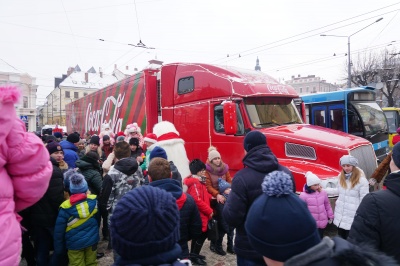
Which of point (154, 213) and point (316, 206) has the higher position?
point (154, 213)

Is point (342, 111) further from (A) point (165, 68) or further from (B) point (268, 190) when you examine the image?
(B) point (268, 190)

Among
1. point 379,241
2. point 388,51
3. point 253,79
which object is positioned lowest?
point 379,241

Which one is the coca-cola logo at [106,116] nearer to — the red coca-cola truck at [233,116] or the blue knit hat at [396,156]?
the red coca-cola truck at [233,116]

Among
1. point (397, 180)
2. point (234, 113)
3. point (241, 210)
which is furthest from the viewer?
point (234, 113)

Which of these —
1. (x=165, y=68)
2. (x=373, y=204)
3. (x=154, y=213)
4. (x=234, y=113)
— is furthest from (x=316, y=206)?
(x=165, y=68)

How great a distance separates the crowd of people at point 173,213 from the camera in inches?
56.4

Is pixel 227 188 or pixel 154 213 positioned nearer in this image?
pixel 154 213

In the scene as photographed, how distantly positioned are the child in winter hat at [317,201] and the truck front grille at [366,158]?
142 centimetres

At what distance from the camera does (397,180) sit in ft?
6.83

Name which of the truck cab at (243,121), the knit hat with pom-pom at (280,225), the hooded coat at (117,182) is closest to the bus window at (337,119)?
the truck cab at (243,121)

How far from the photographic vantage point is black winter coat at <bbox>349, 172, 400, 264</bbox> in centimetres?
204

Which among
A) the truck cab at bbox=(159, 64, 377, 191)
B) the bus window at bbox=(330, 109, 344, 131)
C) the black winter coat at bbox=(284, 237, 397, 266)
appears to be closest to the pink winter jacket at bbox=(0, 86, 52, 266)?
the black winter coat at bbox=(284, 237, 397, 266)

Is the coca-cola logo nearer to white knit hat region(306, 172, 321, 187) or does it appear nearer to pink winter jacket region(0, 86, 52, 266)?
white knit hat region(306, 172, 321, 187)

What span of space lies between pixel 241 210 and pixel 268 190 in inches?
51.3
